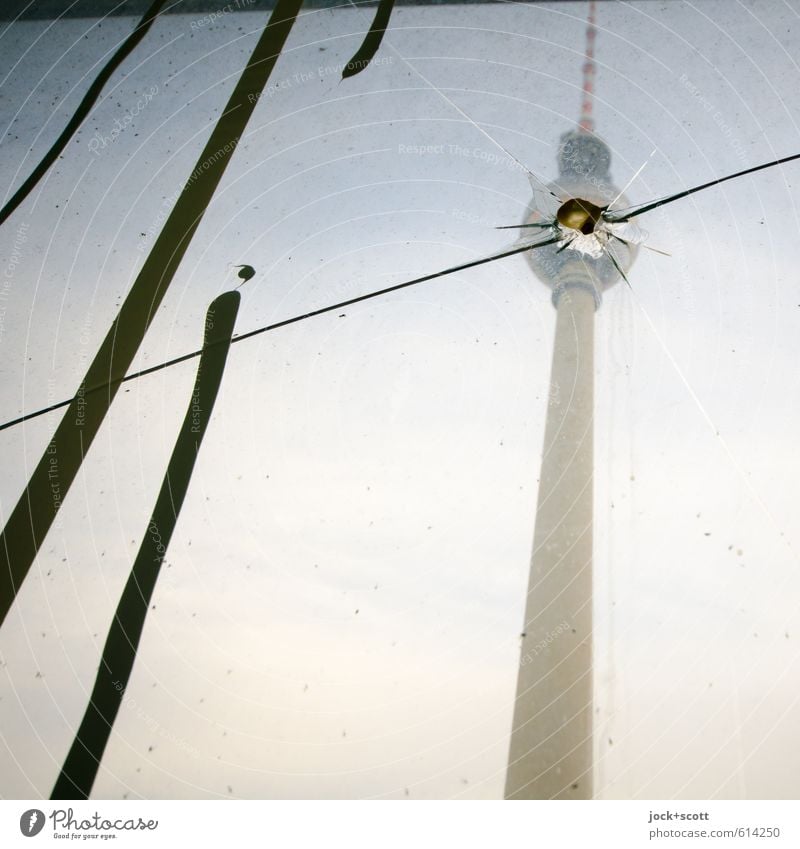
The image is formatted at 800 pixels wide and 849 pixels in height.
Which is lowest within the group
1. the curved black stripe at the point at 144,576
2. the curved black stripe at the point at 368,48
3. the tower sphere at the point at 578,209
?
the curved black stripe at the point at 144,576

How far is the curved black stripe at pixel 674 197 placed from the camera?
1.53m

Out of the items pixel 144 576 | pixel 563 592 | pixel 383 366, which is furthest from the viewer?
pixel 383 366

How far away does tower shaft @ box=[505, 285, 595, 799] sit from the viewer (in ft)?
4.41

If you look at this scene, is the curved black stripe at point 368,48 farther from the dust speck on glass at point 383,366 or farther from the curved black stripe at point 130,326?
the curved black stripe at point 130,326

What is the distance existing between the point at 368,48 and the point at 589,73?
1.62 feet

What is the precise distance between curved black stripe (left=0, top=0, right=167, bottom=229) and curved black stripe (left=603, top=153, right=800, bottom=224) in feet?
3.64

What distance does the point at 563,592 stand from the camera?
1.49 meters

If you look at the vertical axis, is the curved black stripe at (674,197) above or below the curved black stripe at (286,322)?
above

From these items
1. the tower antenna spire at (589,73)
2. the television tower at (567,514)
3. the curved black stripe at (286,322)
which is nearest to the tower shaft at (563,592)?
the television tower at (567,514)

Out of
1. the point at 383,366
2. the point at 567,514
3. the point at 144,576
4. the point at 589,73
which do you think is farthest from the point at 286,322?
the point at 589,73

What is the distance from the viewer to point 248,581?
1.45 m

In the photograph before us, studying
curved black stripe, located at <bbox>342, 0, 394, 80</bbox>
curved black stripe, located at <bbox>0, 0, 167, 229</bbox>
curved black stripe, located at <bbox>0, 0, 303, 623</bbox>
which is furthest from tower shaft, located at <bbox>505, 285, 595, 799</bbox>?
curved black stripe, located at <bbox>0, 0, 167, 229</bbox>

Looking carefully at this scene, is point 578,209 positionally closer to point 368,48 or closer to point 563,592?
point 368,48

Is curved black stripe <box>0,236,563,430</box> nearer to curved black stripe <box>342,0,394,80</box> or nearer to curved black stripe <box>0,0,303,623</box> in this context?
curved black stripe <box>0,0,303,623</box>
